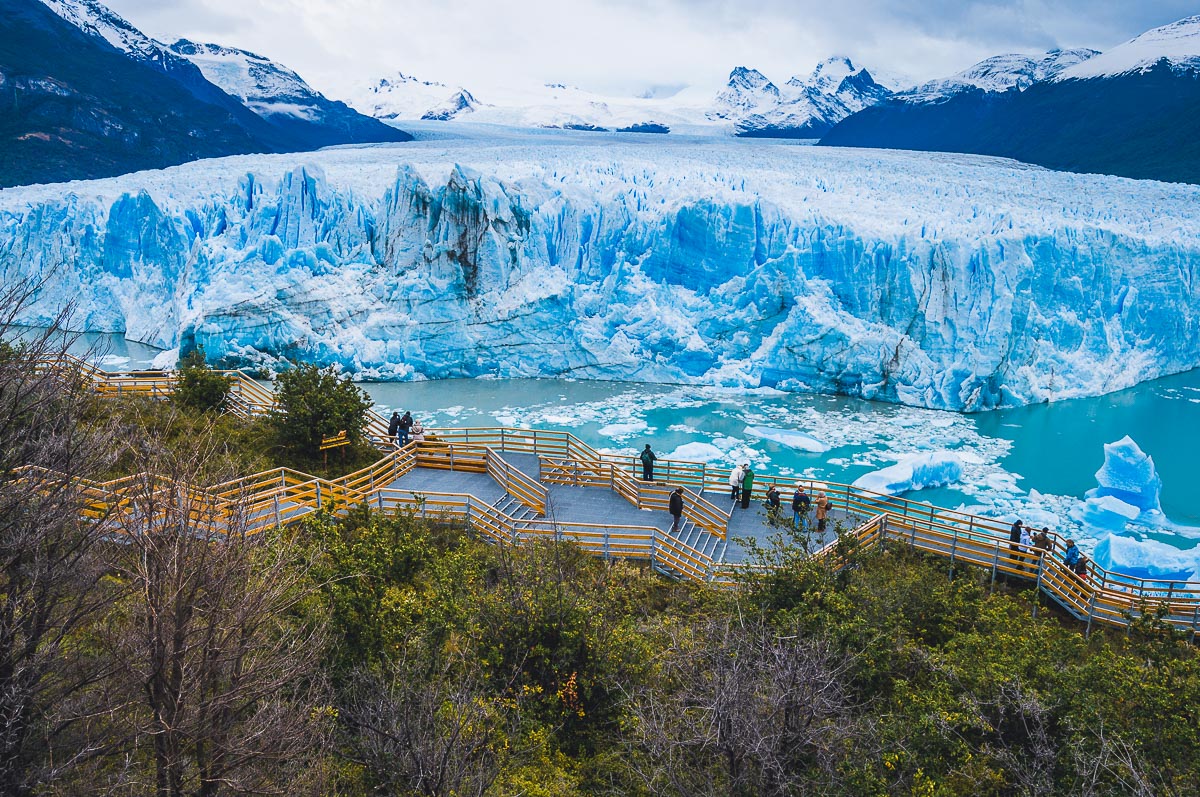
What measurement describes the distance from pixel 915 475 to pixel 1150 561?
4102 mm

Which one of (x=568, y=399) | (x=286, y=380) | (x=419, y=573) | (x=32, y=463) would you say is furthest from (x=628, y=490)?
(x=568, y=399)

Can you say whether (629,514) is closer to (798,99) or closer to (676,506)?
(676,506)

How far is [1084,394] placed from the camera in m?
20.6

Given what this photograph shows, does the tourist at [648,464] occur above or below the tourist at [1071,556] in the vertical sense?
above

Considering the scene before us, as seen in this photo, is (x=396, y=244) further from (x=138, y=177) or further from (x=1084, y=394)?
(x=1084, y=394)

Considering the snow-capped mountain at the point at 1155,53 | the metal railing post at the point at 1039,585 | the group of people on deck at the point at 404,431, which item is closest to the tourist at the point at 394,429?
the group of people on deck at the point at 404,431

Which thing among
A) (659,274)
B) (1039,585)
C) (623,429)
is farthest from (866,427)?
(1039,585)

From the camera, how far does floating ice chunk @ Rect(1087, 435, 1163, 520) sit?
43.1 ft

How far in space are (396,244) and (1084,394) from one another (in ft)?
64.5

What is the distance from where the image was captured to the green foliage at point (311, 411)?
1073 centimetres

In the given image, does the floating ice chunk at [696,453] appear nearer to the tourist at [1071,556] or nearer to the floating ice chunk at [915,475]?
the floating ice chunk at [915,475]

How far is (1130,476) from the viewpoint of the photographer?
43.5 ft

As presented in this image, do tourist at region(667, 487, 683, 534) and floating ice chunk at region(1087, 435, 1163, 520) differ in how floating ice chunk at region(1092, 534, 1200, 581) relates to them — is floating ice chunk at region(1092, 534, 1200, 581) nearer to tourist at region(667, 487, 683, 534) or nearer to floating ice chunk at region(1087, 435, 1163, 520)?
floating ice chunk at region(1087, 435, 1163, 520)

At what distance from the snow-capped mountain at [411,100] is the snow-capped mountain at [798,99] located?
80.3ft
